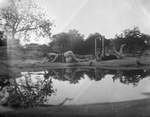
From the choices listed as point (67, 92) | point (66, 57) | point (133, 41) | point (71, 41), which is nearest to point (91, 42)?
point (71, 41)

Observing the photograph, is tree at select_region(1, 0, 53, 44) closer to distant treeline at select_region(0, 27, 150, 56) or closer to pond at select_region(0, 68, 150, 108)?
distant treeline at select_region(0, 27, 150, 56)

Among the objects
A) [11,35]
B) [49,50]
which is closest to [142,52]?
[49,50]

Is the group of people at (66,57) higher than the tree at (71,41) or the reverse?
the reverse

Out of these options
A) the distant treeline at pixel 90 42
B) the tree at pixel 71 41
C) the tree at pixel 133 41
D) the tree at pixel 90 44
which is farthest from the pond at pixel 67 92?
the tree at pixel 133 41

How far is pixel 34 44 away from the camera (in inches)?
682

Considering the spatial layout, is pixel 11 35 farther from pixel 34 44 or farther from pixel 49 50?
pixel 49 50

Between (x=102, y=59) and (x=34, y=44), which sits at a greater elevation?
(x=34, y=44)

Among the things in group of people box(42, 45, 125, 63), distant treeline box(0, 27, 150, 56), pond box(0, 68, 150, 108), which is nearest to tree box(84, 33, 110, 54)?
distant treeline box(0, 27, 150, 56)

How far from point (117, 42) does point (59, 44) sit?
8.37 meters

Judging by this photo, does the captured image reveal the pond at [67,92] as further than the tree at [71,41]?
No

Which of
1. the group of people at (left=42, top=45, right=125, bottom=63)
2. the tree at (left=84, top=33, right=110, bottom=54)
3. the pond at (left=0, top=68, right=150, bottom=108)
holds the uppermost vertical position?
the tree at (left=84, top=33, right=110, bottom=54)

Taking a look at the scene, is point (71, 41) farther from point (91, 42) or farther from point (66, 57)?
point (91, 42)

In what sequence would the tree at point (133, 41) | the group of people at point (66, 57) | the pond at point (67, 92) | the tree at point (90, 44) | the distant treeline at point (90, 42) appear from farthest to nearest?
the tree at point (133, 41)
the tree at point (90, 44)
the group of people at point (66, 57)
the distant treeline at point (90, 42)
the pond at point (67, 92)

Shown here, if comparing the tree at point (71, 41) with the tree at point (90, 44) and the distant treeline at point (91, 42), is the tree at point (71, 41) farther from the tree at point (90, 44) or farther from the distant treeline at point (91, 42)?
the tree at point (90, 44)
